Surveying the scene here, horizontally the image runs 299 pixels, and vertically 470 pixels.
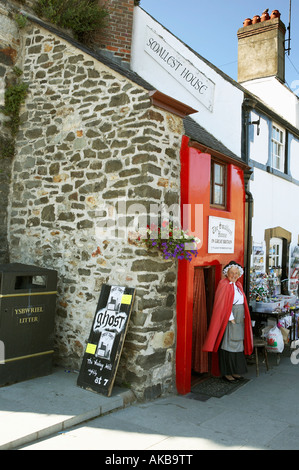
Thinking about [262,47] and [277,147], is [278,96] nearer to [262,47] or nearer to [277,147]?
[262,47]

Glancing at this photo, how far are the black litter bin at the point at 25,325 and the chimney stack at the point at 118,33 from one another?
4346 mm

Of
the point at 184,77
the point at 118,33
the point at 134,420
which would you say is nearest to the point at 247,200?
the point at 184,77

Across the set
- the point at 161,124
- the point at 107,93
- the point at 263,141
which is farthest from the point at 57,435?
the point at 263,141

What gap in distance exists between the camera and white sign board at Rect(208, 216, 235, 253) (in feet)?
22.0

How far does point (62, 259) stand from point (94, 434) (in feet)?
9.36

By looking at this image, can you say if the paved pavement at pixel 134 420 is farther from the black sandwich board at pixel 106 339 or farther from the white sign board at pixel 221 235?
the white sign board at pixel 221 235

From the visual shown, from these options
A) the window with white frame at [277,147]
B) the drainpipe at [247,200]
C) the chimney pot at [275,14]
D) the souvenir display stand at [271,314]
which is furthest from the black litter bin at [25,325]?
the chimney pot at [275,14]

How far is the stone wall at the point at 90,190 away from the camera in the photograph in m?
5.66

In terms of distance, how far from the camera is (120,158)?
592 cm

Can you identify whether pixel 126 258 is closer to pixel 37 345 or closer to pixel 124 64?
pixel 37 345

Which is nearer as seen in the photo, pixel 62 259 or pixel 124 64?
pixel 62 259

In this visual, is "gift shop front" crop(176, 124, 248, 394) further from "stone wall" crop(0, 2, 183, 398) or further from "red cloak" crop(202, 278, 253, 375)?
"red cloak" crop(202, 278, 253, 375)

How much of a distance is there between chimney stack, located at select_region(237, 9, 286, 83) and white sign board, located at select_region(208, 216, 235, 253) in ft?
24.1

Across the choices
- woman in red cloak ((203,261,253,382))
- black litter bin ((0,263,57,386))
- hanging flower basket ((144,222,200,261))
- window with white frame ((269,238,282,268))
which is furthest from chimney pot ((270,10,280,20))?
black litter bin ((0,263,57,386))
